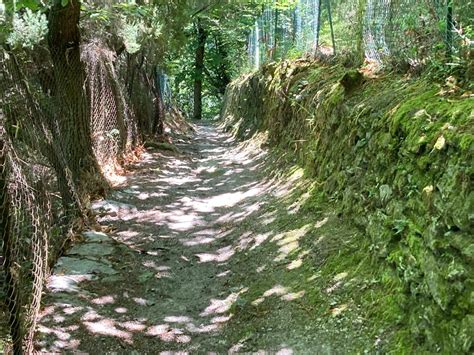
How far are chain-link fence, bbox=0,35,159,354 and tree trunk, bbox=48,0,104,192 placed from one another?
14 millimetres

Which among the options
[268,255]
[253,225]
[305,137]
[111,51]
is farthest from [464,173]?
[111,51]

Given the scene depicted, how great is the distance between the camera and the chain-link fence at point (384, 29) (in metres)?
4.29

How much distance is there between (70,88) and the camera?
6.60 metres

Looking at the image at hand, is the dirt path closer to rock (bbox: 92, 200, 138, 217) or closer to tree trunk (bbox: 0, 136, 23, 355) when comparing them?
rock (bbox: 92, 200, 138, 217)

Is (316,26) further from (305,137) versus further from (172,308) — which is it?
(172,308)

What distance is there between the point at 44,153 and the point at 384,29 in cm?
433

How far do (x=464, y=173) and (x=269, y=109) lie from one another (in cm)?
827

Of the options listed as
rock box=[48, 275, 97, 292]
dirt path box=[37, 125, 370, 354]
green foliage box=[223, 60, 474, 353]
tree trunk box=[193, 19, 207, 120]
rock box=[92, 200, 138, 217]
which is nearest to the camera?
green foliage box=[223, 60, 474, 353]

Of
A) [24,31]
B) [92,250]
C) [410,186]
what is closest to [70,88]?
[24,31]

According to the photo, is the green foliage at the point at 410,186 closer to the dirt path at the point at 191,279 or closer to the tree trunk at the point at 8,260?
the dirt path at the point at 191,279

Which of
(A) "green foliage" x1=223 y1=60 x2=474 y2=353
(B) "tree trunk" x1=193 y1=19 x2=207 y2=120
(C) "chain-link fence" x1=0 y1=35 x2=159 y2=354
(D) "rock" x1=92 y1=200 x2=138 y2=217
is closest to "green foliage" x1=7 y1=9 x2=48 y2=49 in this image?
(C) "chain-link fence" x1=0 y1=35 x2=159 y2=354

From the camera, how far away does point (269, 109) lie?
1107cm

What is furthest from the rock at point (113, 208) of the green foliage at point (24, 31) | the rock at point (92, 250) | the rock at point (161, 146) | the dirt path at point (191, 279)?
the rock at point (161, 146)

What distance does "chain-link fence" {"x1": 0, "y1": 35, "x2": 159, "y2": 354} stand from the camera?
3328 mm
